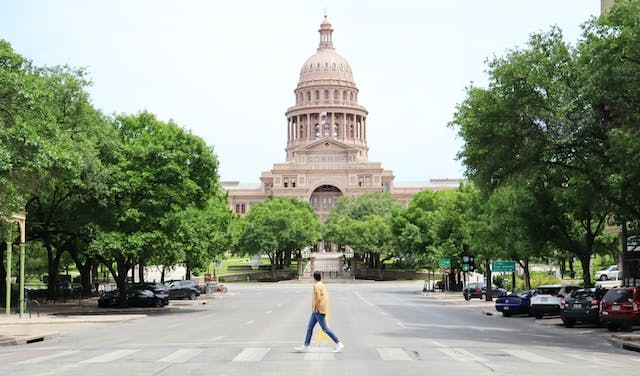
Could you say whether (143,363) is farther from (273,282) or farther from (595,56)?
(273,282)

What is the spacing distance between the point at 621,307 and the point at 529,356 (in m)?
10.1

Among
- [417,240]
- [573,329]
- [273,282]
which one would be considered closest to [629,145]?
[573,329]

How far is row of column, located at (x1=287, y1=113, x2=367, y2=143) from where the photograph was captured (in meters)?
189

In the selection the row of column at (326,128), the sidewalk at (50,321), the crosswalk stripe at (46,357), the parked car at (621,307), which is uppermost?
the row of column at (326,128)

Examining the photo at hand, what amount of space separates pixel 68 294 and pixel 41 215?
1404cm

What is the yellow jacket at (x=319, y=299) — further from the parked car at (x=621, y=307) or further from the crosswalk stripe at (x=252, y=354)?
the parked car at (x=621, y=307)

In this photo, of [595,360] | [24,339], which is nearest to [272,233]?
[24,339]

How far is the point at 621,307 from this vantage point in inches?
1074

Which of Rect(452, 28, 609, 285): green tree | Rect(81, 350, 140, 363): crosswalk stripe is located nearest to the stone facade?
Rect(452, 28, 609, 285): green tree

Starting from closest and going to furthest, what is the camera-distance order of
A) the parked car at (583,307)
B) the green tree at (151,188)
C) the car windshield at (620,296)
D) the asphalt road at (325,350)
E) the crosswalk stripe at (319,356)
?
the asphalt road at (325,350)
the crosswalk stripe at (319,356)
the car windshield at (620,296)
the parked car at (583,307)
the green tree at (151,188)

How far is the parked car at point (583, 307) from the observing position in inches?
1203

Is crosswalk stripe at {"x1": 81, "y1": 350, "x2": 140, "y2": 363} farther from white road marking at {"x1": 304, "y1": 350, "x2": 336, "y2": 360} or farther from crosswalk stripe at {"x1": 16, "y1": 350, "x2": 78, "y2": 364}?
white road marking at {"x1": 304, "y1": 350, "x2": 336, "y2": 360}

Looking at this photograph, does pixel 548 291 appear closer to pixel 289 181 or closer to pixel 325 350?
pixel 325 350

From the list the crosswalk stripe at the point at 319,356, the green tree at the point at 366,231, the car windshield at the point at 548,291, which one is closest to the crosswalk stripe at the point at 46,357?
the crosswalk stripe at the point at 319,356
